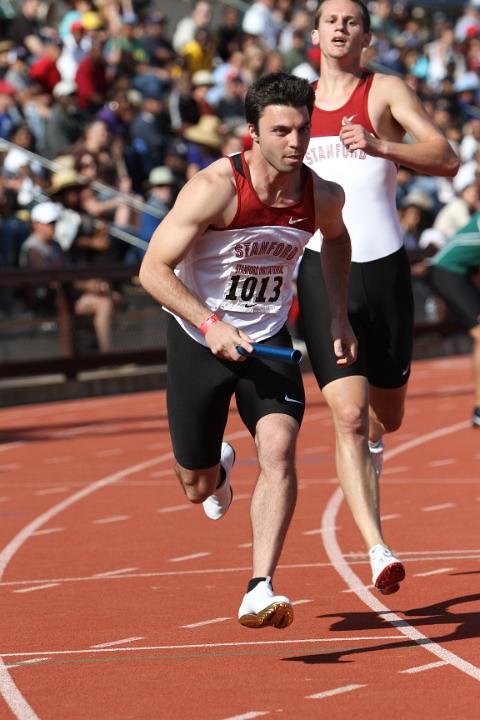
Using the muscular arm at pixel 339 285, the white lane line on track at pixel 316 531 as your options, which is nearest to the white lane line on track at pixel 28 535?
the white lane line on track at pixel 316 531

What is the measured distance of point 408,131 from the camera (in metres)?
7.59

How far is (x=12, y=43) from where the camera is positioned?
23.0 m

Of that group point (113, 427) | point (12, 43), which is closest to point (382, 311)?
point (113, 427)

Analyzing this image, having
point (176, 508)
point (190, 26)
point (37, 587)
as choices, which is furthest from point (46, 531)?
point (190, 26)

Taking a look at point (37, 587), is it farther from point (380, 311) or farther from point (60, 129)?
point (60, 129)

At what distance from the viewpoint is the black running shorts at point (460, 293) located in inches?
595

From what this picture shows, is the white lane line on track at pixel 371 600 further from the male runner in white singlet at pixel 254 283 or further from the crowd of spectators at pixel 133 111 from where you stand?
the crowd of spectators at pixel 133 111

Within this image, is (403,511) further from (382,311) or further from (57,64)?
(57,64)

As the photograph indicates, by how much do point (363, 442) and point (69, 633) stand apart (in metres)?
1.46

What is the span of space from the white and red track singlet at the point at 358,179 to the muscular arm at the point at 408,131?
12cm

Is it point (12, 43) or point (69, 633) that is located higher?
point (12, 43)

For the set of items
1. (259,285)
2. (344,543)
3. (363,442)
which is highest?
(259,285)

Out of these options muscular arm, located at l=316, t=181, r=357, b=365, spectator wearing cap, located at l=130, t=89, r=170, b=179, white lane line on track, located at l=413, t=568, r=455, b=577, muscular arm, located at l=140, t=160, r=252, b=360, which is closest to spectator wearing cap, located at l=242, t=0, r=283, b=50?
spectator wearing cap, located at l=130, t=89, r=170, b=179

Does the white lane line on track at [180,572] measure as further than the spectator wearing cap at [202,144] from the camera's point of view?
No
